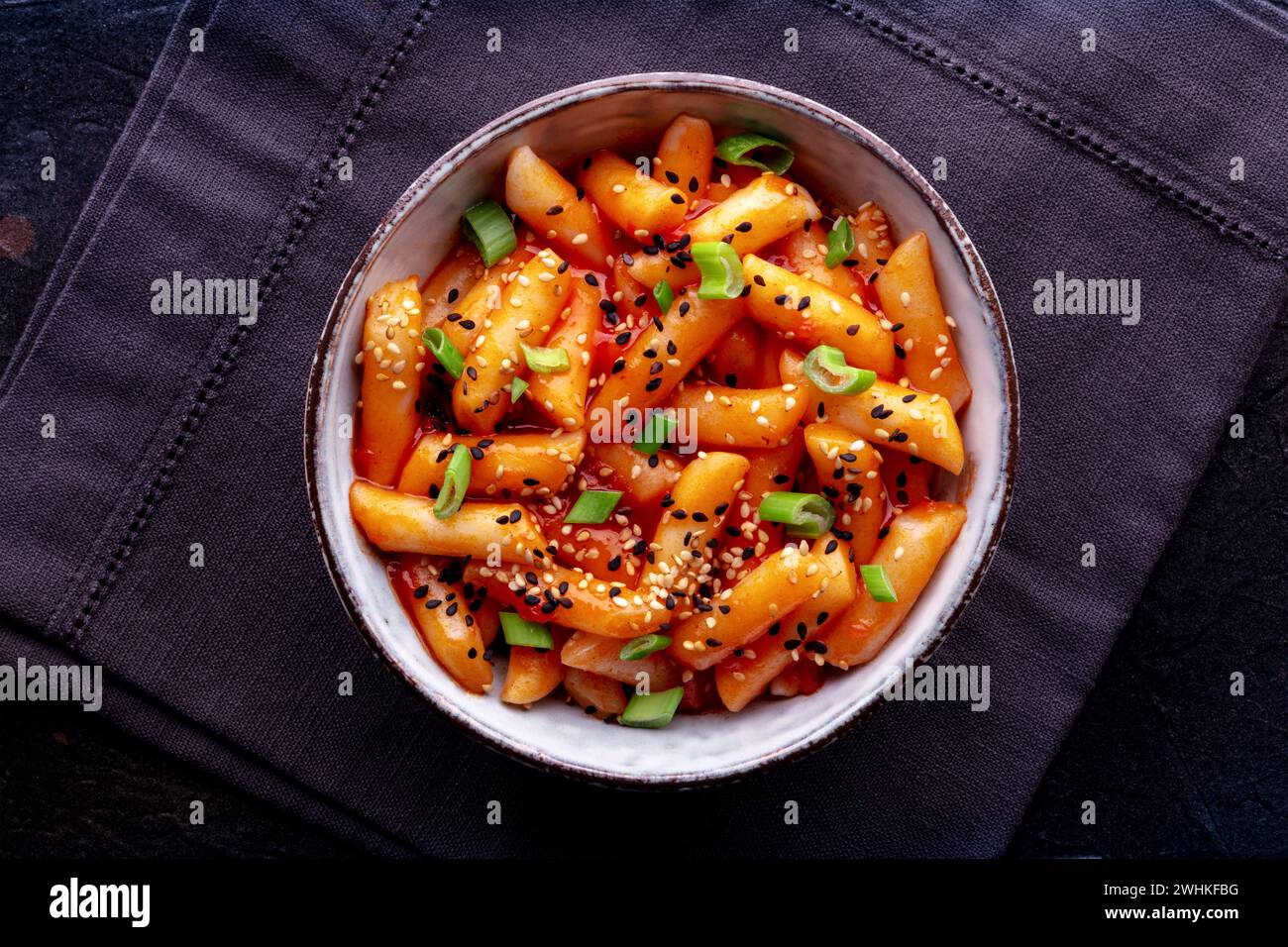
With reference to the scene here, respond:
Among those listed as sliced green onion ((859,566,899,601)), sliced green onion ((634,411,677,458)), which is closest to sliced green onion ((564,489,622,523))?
sliced green onion ((634,411,677,458))

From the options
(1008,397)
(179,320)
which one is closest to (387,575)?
(179,320)

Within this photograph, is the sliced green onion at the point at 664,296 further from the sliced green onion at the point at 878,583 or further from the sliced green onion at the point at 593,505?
the sliced green onion at the point at 878,583

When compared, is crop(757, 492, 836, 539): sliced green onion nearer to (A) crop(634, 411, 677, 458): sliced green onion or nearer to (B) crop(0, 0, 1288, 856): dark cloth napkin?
(A) crop(634, 411, 677, 458): sliced green onion

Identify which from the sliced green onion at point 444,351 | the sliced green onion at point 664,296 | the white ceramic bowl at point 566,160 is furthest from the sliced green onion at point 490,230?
the sliced green onion at point 664,296

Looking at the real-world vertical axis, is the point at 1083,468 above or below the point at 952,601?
above

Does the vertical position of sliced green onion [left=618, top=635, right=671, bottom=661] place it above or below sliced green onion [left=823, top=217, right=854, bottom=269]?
below
